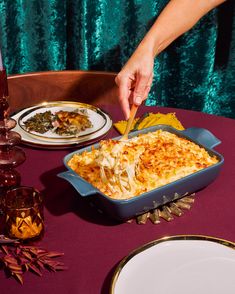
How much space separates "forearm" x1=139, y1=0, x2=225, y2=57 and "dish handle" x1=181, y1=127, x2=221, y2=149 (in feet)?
1.05

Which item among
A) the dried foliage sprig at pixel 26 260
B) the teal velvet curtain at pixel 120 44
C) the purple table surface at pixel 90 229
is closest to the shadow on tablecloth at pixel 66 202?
the purple table surface at pixel 90 229

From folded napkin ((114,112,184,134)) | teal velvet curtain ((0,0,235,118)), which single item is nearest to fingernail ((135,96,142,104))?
folded napkin ((114,112,184,134))

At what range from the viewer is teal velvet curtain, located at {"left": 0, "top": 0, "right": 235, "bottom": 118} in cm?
204

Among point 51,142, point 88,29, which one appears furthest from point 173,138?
point 88,29

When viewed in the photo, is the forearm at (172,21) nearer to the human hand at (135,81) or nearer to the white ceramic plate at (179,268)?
the human hand at (135,81)

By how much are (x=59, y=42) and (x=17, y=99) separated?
1.69ft

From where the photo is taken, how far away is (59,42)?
7.04 feet

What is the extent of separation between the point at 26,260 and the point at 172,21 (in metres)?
0.94

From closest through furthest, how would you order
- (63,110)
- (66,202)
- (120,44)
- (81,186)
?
(81,186) → (66,202) → (63,110) → (120,44)

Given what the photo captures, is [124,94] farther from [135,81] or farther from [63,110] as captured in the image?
[63,110]

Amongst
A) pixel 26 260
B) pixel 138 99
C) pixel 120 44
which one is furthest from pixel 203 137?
pixel 120 44

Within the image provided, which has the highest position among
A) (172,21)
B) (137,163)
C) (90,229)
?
(172,21)

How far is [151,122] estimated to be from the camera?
4.38ft

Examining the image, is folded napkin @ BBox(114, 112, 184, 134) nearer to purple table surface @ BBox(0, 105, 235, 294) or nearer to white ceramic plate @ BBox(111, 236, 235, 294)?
purple table surface @ BBox(0, 105, 235, 294)
